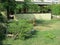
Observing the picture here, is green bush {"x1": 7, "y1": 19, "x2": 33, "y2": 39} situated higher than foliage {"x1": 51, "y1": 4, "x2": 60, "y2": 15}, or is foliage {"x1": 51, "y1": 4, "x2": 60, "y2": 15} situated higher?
green bush {"x1": 7, "y1": 19, "x2": 33, "y2": 39}

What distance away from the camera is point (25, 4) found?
72.8ft

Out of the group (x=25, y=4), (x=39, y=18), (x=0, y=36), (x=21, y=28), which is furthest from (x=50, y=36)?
(x=39, y=18)

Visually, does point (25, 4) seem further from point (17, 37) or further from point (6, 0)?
point (17, 37)

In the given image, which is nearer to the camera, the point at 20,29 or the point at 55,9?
the point at 20,29

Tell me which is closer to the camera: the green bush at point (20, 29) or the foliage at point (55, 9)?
the green bush at point (20, 29)

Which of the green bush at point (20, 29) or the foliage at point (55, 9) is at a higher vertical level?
the green bush at point (20, 29)

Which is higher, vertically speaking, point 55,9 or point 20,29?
point 20,29

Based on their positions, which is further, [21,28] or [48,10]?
[48,10]

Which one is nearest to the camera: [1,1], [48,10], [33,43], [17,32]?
[33,43]

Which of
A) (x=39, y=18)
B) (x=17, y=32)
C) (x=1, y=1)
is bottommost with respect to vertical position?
(x=39, y=18)

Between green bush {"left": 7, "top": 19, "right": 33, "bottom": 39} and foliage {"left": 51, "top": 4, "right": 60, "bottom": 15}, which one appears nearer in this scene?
green bush {"left": 7, "top": 19, "right": 33, "bottom": 39}

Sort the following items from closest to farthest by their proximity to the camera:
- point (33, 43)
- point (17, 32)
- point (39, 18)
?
point (33, 43), point (17, 32), point (39, 18)

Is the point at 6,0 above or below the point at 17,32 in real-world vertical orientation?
above

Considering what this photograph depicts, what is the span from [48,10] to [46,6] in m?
1.15
